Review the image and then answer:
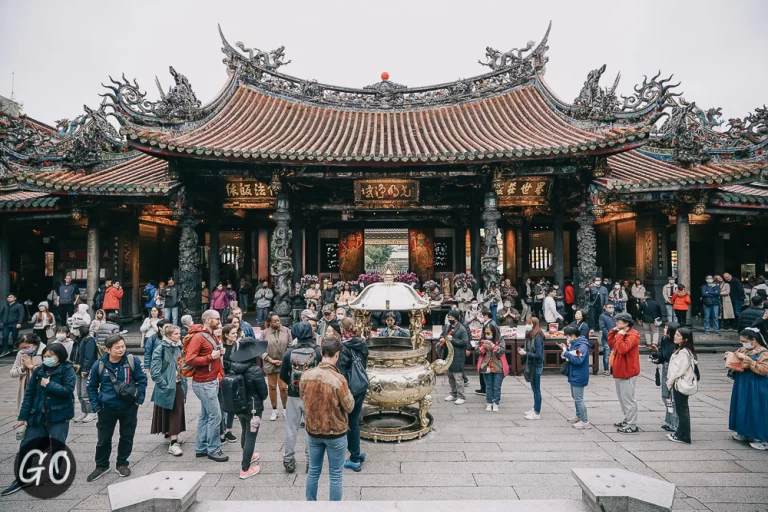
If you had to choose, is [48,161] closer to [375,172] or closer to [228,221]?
[228,221]

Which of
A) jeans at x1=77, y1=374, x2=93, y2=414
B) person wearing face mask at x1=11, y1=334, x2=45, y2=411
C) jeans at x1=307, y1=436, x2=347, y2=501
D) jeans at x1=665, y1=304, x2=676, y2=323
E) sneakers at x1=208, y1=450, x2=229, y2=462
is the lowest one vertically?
sneakers at x1=208, y1=450, x2=229, y2=462

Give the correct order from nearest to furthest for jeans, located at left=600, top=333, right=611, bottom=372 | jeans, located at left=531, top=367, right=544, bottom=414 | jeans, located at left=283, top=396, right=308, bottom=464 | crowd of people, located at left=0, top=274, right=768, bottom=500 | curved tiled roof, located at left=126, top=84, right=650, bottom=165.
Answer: crowd of people, located at left=0, top=274, right=768, bottom=500 < jeans, located at left=283, top=396, right=308, bottom=464 < jeans, located at left=531, top=367, right=544, bottom=414 < jeans, located at left=600, top=333, right=611, bottom=372 < curved tiled roof, located at left=126, top=84, right=650, bottom=165

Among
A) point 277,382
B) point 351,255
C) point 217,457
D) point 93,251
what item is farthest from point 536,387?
point 93,251

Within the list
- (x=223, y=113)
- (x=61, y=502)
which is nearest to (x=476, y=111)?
(x=223, y=113)

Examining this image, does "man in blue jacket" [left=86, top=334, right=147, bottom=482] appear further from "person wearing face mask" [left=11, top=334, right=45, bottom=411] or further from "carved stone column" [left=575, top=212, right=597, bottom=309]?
"carved stone column" [left=575, top=212, right=597, bottom=309]

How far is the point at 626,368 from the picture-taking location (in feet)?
17.8

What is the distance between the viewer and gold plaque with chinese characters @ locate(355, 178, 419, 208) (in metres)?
11.8

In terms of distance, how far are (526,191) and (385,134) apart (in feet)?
15.4

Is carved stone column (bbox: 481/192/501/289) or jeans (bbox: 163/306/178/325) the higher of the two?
carved stone column (bbox: 481/192/501/289)

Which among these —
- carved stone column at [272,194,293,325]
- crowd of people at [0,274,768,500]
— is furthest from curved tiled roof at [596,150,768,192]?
carved stone column at [272,194,293,325]

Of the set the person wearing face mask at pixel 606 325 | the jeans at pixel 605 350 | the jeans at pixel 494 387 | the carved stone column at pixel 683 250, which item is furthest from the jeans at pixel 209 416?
the carved stone column at pixel 683 250

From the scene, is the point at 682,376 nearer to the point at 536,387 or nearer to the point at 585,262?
the point at 536,387

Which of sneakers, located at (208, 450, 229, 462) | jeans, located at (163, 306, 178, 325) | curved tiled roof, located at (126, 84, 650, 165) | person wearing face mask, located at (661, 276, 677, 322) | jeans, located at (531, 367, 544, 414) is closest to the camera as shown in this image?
sneakers, located at (208, 450, 229, 462)

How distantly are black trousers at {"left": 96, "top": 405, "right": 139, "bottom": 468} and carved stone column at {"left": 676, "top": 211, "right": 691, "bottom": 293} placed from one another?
42.3 ft
